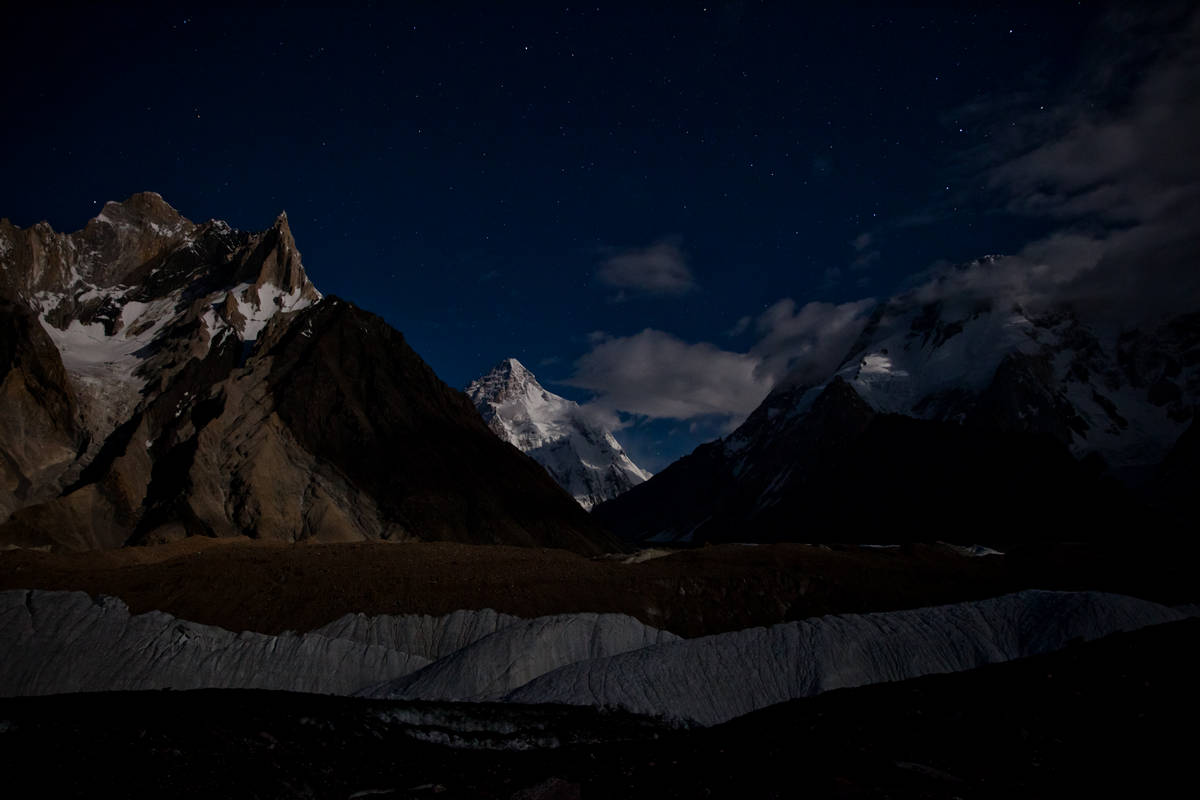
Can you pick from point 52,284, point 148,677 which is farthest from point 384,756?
point 52,284

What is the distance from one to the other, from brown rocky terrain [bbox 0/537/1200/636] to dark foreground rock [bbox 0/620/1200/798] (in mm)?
21276

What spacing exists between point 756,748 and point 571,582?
3208cm

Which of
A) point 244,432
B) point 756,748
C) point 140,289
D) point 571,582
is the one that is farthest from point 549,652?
point 140,289

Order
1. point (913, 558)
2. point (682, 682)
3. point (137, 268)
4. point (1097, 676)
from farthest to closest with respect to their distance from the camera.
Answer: point (137, 268), point (913, 558), point (682, 682), point (1097, 676)

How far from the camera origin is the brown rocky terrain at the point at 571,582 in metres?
40.4

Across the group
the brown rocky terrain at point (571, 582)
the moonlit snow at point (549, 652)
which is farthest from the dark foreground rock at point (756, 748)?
the brown rocky terrain at point (571, 582)

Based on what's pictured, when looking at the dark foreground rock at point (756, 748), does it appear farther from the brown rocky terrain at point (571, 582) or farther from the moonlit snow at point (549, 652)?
the brown rocky terrain at point (571, 582)

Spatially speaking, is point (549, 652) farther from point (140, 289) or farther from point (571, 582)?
point (140, 289)

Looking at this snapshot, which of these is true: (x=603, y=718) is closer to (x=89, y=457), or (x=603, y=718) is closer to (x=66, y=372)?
(x=89, y=457)

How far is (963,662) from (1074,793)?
2322 cm

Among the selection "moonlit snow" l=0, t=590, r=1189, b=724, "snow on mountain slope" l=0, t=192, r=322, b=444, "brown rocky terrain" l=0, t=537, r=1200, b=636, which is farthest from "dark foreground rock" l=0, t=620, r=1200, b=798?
"snow on mountain slope" l=0, t=192, r=322, b=444

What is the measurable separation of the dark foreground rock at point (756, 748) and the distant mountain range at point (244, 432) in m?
76.4

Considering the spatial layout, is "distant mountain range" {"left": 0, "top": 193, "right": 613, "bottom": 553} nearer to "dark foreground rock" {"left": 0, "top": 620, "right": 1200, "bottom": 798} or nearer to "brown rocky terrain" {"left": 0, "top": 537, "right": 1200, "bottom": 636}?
"brown rocky terrain" {"left": 0, "top": 537, "right": 1200, "bottom": 636}

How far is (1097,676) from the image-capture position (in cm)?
1375
